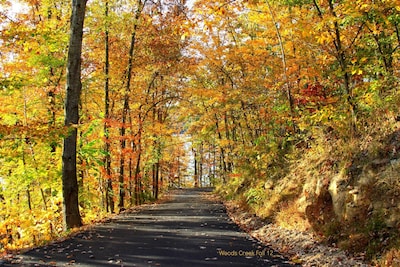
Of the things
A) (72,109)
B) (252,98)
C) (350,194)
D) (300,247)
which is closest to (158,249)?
(300,247)

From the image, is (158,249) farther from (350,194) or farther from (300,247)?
(350,194)

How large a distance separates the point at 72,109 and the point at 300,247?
715 cm

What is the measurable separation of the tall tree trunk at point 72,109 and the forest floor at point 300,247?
5107mm

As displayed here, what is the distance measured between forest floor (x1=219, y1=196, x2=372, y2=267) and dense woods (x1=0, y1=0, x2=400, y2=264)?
0.92 ft

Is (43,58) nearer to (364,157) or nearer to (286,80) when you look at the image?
(286,80)

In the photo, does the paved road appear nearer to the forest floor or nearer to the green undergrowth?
the forest floor

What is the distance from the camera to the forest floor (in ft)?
18.7

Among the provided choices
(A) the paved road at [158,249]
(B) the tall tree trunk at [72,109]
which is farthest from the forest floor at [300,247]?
(B) the tall tree trunk at [72,109]

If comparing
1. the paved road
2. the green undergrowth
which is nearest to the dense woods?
the green undergrowth

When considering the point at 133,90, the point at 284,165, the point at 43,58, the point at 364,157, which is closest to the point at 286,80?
the point at 284,165

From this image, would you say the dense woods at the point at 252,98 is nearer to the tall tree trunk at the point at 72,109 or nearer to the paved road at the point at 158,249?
the tall tree trunk at the point at 72,109

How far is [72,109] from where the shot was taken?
9961mm

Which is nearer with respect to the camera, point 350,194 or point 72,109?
point 350,194

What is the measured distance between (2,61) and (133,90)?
7006 mm
